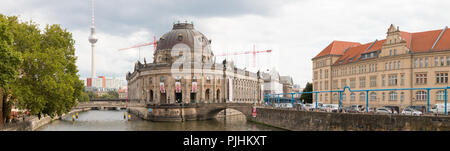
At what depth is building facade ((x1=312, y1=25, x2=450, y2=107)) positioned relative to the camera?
5653cm

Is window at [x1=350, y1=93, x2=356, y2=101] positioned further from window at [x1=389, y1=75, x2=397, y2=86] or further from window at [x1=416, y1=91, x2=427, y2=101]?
window at [x1=416, y1=91, x2=427, y2=101]

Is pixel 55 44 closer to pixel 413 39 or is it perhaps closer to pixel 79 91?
pixel 79 91

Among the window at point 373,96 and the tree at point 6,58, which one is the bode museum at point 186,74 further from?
the tree at point 6,58

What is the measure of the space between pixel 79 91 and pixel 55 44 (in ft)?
22.1

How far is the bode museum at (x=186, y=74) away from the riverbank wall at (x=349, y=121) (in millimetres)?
35206

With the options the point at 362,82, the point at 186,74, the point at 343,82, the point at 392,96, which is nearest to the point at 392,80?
the point at 392,96

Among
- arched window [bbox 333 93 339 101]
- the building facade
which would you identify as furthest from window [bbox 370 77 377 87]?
arched window [bbox 333 93 339 101]

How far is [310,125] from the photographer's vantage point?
46.3m

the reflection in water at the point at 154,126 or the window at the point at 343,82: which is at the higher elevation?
the window at the point at 343,82

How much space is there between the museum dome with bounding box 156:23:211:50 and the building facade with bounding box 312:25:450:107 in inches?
1595

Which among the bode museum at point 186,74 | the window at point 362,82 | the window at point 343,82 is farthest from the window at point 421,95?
the bode museum at point 186,74

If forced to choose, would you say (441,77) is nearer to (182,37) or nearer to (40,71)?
(40,71)

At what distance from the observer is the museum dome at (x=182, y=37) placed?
103 metres
